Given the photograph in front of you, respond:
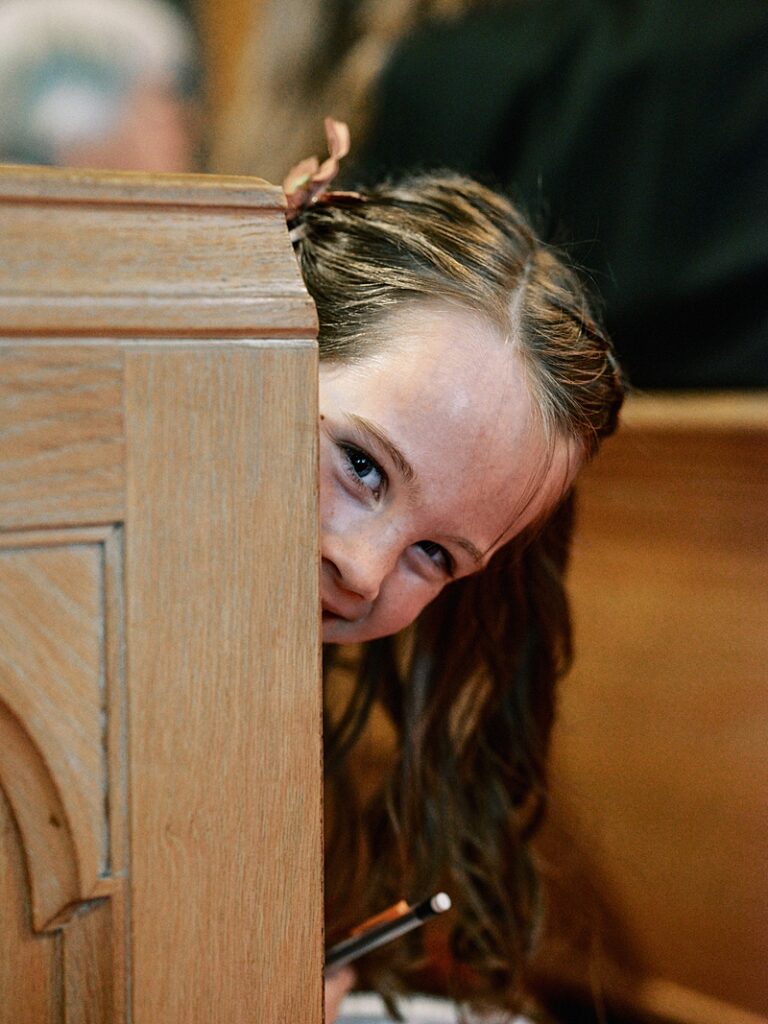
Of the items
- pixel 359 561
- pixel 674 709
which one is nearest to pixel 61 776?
pixel 359 561

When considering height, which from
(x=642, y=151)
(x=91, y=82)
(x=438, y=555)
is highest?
(x=91, y=82)

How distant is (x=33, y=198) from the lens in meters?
0.45

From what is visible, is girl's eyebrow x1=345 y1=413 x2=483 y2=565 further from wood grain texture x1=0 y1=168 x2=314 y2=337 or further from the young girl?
wood grain texture x1=0 y1=168 x2=314 y2=337

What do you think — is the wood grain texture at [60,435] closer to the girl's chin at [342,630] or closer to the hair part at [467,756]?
the girl's chin at [342,630]

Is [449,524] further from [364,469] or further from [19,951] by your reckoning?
[19,951]

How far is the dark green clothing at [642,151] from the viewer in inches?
45.0

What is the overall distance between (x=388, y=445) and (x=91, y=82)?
1.55 m

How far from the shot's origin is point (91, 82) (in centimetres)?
200

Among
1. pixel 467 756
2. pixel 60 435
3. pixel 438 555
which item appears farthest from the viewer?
pixel 467 756

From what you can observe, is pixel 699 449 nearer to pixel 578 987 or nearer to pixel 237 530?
pixel 578 987

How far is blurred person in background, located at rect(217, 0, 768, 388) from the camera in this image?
1.14 metres

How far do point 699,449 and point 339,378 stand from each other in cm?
53

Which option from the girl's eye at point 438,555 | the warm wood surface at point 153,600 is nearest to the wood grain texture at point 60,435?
the warm wood surface at point 153,600

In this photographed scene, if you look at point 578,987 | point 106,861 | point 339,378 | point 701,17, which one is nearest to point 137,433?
point 106,861
